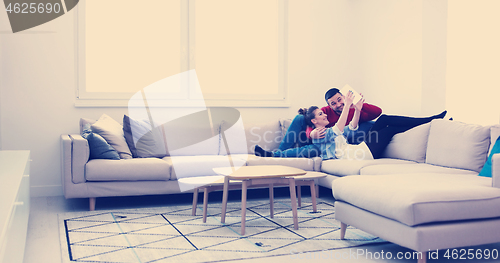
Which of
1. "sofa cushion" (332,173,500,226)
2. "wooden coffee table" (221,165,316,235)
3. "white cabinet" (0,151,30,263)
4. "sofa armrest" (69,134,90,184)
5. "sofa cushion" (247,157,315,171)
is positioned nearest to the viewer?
"white cabinet" (0,151,30,263)

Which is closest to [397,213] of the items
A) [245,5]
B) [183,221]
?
[183,221]

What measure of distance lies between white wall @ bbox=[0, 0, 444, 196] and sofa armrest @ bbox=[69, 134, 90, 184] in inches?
41.3

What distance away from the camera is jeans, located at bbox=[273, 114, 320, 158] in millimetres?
4305

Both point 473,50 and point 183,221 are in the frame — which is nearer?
point 183,221

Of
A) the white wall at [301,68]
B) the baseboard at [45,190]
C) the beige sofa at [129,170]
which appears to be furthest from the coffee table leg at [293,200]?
the baseboard at [45,190]

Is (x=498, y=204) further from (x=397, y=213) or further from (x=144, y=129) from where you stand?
(x=144, y=129)

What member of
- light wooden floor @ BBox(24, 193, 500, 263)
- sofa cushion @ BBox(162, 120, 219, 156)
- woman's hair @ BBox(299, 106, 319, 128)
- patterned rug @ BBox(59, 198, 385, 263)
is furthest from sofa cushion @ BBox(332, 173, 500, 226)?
sofa cushion @ BBox(162, 120, 219, 156)

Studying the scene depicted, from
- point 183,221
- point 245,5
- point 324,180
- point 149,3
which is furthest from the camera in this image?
point 245,5

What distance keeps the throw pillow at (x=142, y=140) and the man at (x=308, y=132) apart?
103cm

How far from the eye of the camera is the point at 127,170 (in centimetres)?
367

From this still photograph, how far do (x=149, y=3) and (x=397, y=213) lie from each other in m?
3.92

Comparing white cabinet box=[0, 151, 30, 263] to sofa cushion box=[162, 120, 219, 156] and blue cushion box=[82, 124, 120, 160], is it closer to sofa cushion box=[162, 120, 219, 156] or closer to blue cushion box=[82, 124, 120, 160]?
blue cushion box=[82, 124, 120, 160]

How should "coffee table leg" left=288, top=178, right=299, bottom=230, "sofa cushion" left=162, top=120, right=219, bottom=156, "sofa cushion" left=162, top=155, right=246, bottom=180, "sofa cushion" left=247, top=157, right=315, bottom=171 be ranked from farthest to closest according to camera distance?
"sofa cushion" left=162, top=120, right=219, bottom=156 < "sofa cushion" left=247, top=157, right=315, bottom=171 < "sofa cushion" left=162, top=155, right=246, bottom=180 < "coffee table leg" left=288, top=178, right=299, bottom=230

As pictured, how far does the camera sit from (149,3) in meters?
4.88
